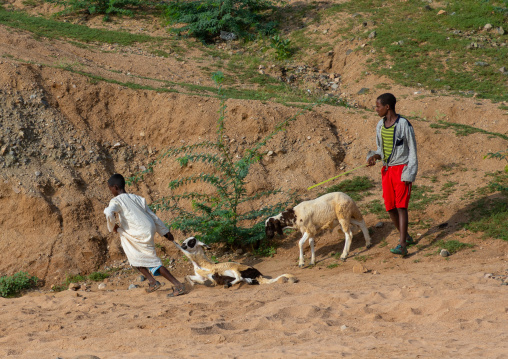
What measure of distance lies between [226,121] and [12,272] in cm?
467

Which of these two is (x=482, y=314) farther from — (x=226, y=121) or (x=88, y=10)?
(x=88, y=10)

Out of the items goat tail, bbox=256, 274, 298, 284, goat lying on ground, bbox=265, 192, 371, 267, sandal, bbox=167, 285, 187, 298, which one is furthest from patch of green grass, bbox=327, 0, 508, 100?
sandal, bbox=167, 285, 187, 298

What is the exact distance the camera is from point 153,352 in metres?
4.22

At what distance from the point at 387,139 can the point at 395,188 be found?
66 centimetres

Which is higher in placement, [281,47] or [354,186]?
[281,47]

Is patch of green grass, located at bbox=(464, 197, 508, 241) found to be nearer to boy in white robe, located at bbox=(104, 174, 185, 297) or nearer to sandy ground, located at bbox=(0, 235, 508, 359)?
sandy ground, located at bbox=(0, 235, 508, 359)

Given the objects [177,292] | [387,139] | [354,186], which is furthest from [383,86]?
[177,292]

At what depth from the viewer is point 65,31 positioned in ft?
53.6

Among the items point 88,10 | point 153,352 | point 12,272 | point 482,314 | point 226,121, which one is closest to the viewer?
point 153,352

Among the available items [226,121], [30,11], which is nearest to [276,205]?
[226,121]

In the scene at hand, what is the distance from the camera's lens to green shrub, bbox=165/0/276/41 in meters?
17.7

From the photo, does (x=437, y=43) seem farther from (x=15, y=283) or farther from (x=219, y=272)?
(x=15, y=283)

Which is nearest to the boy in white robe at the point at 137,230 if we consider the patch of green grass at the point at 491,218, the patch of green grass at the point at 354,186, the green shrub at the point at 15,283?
the green shrub at the point at 15,283

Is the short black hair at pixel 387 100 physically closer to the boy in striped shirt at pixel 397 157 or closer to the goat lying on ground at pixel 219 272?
the boy in striped shirt at pixel 397 157
